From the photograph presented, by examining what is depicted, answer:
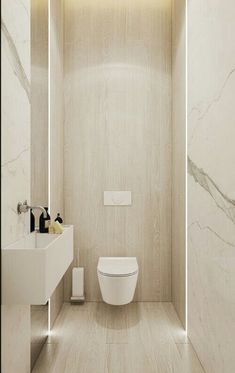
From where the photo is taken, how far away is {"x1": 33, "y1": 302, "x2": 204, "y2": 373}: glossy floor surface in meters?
2.00

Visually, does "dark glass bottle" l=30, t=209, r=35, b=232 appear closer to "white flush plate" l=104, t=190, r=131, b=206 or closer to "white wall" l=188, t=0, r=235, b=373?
"white wall" l=188, t=0, r=235, b=373

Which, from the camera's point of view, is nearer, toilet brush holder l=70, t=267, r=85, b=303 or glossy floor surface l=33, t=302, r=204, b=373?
glossy floor surface l=33, t=302, r=204, b=373

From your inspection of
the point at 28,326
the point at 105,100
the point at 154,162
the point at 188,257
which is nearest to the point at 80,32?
the point at 105,100

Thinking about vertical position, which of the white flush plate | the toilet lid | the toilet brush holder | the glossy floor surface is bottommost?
the glossy floor surface

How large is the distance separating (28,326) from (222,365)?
3.35 ft

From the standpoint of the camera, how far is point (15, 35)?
5.08 feet

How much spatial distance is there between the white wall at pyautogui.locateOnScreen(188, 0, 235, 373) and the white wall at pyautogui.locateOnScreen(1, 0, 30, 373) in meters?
0.98

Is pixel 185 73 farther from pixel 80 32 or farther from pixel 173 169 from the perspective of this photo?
pixel 80 32

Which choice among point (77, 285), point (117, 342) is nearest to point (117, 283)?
point (117, 342)

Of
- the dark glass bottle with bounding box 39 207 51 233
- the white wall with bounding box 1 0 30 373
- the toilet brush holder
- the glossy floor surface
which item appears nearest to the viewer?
the white wall with bounding box 1 0 30 373

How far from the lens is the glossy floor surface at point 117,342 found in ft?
6.57

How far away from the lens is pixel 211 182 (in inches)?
70.6

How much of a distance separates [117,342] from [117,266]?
0.58 meters

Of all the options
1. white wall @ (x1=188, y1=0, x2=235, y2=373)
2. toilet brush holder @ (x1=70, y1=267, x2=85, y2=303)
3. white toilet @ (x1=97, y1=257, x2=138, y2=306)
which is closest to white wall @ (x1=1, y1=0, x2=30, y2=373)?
white toilet @ (x1=97, y1=257, x2=138, y2=306)
